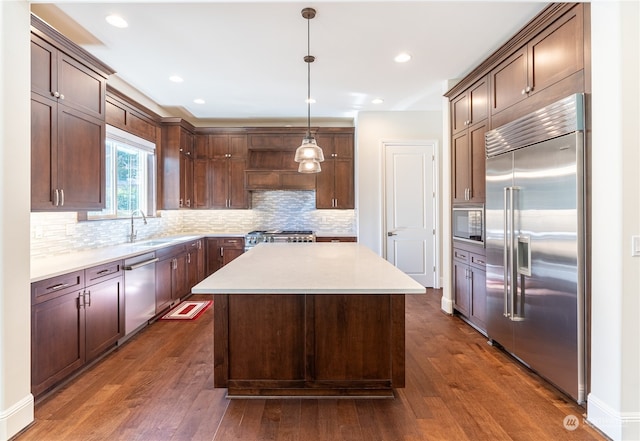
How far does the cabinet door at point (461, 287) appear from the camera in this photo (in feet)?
12.1

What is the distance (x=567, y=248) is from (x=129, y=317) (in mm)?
3718

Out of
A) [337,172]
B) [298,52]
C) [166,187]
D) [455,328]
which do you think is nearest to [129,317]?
[166,187]

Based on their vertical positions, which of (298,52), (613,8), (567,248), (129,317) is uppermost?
(298,52)

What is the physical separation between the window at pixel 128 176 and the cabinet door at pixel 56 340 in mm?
1386

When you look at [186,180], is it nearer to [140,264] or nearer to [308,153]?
[140,264]

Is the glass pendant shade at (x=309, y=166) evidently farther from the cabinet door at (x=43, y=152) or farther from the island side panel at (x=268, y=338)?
the cabinet door at (x=43, y=152)

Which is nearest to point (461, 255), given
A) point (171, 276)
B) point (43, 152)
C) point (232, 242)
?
point (232, 242)

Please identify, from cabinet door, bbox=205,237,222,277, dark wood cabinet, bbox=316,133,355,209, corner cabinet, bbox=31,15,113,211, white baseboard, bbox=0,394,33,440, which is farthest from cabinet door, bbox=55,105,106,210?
dark wood cabinet, bbox=316,133,355,209

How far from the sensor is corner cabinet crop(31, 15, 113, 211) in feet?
7.91

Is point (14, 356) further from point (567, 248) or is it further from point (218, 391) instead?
point (567, 248)

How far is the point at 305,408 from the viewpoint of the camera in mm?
2150

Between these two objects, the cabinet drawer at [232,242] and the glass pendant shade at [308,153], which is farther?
the cabinet drawer at [232,242]

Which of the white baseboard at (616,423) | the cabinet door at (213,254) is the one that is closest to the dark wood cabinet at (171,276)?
the cabinet door at (213,254)

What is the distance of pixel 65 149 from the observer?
2703 millimetres
